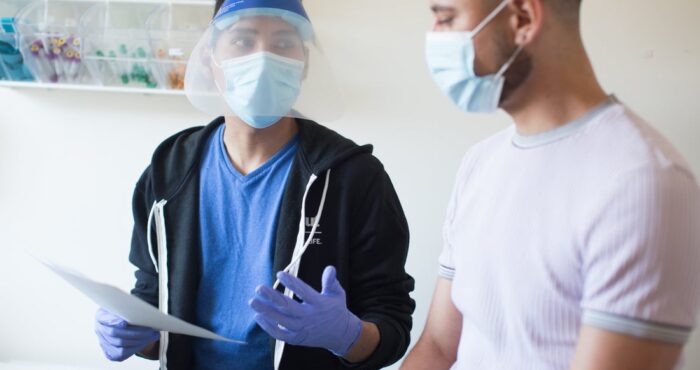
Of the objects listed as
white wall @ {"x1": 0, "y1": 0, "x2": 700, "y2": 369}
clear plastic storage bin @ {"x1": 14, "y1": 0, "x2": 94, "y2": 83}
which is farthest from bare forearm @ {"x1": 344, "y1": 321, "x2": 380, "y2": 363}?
clear plastic storage bin @ {"x1": 14, "y1": 0, "x2": 94, "y2": 83}

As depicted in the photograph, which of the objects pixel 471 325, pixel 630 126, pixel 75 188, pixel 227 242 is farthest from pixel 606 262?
pixel 75 188

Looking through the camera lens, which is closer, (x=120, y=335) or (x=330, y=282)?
(x=330, y=282)

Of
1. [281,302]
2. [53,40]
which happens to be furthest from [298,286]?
[53,40]

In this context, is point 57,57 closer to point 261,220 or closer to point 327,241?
point 261,220

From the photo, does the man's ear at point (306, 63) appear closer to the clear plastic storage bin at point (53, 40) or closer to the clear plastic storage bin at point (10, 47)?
the clear plastic storage bin at point (53, 40)

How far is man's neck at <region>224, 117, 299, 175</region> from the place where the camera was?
139 cm

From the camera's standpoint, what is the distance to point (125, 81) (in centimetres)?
219

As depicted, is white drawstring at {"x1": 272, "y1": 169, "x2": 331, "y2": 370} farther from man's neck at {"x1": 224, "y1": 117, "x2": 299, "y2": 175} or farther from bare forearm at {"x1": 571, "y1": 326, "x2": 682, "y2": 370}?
bare forearm at {"x1": 571, "y1": 326, "x2": 682, "y2": 370}

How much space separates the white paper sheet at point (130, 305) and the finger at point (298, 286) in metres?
0.15

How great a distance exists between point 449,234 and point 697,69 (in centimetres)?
150

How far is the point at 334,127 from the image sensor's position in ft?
7.38

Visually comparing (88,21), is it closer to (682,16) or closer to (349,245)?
(349,245)

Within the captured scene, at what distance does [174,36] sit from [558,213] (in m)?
1.66

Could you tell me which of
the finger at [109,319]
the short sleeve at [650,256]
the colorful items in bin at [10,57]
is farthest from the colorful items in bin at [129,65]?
the short sleeve at [650,256]
